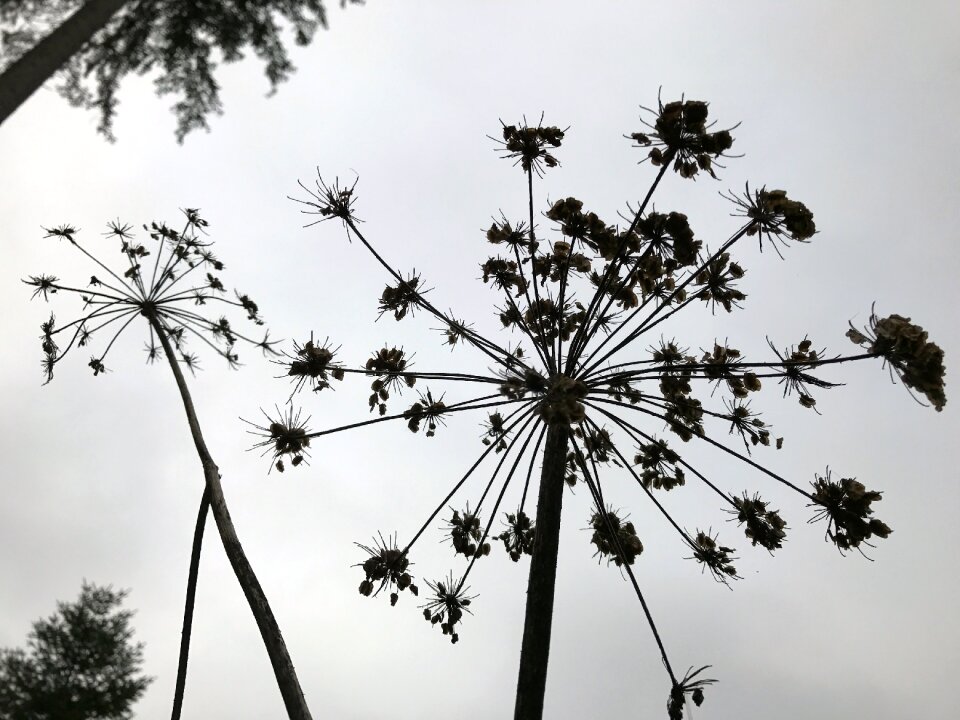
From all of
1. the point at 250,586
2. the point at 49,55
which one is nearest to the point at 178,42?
the point at 49,55

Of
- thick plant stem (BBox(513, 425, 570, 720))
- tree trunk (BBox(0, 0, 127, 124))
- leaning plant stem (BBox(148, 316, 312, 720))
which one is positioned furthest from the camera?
leaning plant stem (BBox(148, 316, 312, 720))

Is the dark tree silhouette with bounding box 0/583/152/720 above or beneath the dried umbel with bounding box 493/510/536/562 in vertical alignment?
beneath

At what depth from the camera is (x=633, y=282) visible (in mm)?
7598

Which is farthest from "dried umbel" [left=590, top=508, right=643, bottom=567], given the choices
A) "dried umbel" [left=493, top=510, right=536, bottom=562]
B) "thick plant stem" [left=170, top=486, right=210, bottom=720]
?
"thick plant stem" [left=170, top=486, right=210, bottom=720]

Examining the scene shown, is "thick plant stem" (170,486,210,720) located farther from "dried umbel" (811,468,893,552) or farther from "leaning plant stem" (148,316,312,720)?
"dried umbel" (811,468,893,552)

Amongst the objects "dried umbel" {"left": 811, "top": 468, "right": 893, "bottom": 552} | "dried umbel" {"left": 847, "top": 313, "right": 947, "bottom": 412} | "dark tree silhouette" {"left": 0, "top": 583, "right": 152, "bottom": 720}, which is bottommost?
"dark tree silhouette" {"left": 0, "top": 583, "right": 152, "bottom": 720}

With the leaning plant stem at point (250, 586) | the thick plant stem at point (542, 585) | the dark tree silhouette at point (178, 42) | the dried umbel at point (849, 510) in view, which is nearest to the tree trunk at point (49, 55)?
the dark tree silhouette at point (178, 42)

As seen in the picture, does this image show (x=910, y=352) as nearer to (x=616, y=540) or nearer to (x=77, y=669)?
(x=616, y=540)

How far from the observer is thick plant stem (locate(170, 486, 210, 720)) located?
227 inches

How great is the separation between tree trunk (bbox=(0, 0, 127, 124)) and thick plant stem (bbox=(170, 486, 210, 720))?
445 centimetres

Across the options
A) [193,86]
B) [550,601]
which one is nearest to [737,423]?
[550,601]

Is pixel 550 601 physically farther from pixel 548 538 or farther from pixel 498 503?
pixel 498 503

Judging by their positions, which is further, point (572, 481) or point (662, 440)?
point (572, 481)

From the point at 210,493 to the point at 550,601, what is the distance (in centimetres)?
401
